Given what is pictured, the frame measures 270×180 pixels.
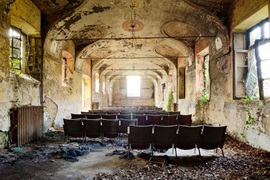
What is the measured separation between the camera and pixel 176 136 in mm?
4586

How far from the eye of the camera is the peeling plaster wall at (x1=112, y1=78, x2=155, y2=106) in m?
28.1

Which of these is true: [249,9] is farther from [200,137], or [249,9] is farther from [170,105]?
[170,105]

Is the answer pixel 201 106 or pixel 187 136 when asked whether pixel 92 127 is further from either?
pixel 201 106

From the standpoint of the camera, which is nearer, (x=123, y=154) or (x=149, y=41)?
(x=123, y=154)

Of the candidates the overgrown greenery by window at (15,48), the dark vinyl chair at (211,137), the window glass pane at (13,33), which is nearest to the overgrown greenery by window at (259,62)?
the dark vinyl chair at (211,137)

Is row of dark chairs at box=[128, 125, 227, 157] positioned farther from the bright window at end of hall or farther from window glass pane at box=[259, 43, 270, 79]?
the bright window at end of hall

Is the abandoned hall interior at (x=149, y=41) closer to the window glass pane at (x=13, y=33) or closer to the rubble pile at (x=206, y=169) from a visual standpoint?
the window glass pane at (x=13, y=33)

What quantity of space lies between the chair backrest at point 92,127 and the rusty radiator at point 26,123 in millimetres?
1661

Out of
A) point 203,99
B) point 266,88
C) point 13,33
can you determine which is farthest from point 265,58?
point 13,33

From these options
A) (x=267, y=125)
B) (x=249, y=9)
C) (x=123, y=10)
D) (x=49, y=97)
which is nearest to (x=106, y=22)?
(x=123, y=10)

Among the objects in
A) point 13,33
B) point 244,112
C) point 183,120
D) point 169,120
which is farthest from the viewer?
point 183,120

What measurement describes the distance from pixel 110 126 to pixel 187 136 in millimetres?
2236

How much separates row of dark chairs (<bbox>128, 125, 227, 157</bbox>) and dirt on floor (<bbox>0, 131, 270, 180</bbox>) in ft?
0.86

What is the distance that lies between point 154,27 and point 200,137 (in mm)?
6135
